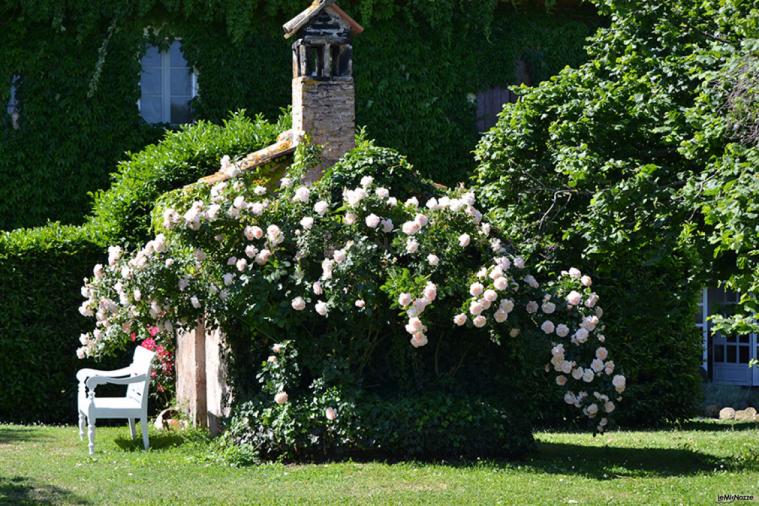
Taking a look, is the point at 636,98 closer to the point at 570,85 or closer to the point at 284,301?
the point at 570,85

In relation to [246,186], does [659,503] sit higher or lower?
lower

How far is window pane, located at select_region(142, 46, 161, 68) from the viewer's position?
16891mm

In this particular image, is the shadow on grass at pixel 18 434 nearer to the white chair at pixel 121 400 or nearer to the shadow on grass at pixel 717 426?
the white chair at pixel 121 400

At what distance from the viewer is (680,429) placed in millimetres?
13539

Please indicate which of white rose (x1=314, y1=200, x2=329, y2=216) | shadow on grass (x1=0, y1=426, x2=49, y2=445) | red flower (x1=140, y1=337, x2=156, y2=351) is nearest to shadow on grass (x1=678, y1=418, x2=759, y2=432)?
white rose (x1=314, y1=200, x2=329, y2=216)

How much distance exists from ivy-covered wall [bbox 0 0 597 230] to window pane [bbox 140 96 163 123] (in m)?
0.45

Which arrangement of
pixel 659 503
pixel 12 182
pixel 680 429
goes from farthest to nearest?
pixel 12 182
pixel 680 429
pixel 659 503

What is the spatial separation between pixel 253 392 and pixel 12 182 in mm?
7224

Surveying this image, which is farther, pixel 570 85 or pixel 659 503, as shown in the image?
pixel 570 85

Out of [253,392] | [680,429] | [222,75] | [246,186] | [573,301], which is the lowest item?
[680,429]

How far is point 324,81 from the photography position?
40.8ft

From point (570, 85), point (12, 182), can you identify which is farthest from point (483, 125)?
point (12, 182)

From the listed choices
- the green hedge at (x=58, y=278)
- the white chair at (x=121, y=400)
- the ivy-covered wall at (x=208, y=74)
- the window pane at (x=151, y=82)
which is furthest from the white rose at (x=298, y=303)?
the window pane at (x=151, y=82)

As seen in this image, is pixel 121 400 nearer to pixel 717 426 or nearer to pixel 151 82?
pixel 151 82
